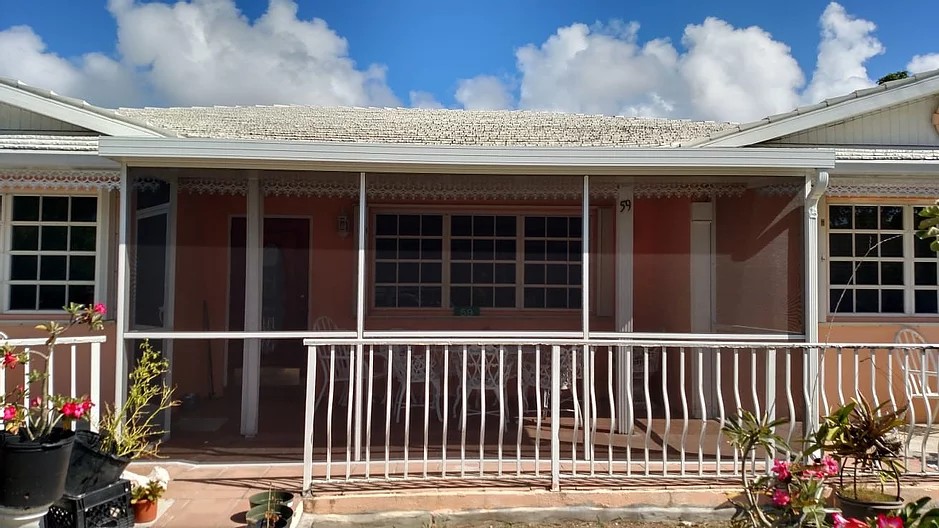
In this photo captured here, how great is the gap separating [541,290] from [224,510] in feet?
12.9

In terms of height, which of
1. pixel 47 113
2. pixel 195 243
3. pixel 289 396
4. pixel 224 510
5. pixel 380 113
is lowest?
Answer: pixel 224 510

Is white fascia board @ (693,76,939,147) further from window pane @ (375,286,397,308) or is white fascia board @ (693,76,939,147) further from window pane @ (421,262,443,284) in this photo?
window pane @ (375,286,397,308)

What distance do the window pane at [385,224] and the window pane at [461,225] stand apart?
2.23 feet

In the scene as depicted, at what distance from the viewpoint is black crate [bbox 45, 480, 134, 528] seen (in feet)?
11.2

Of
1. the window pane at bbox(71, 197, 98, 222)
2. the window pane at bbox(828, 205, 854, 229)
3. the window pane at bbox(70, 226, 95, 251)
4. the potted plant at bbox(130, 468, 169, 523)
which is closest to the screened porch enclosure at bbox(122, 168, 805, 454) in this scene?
the potted plant at bbox(130, 468, 169, 523)

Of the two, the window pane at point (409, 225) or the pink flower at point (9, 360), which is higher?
the window pane at point (409, 225)

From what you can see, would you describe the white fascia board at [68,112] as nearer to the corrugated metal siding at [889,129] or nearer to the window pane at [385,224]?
the window pane at [385,224]

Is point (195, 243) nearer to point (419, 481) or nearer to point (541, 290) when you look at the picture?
point (419, 481)

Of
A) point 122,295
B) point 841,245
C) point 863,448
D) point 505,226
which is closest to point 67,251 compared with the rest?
point 122,295

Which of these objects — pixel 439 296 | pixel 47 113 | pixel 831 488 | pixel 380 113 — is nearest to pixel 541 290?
pixel 439 296

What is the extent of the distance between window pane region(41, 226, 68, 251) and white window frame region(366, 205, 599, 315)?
3.01 metres

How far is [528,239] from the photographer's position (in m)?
6.59

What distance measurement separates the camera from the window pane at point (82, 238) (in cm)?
602

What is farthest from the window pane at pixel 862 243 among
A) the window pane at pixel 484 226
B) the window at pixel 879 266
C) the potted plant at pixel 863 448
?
the window pane at pixel 484 226
